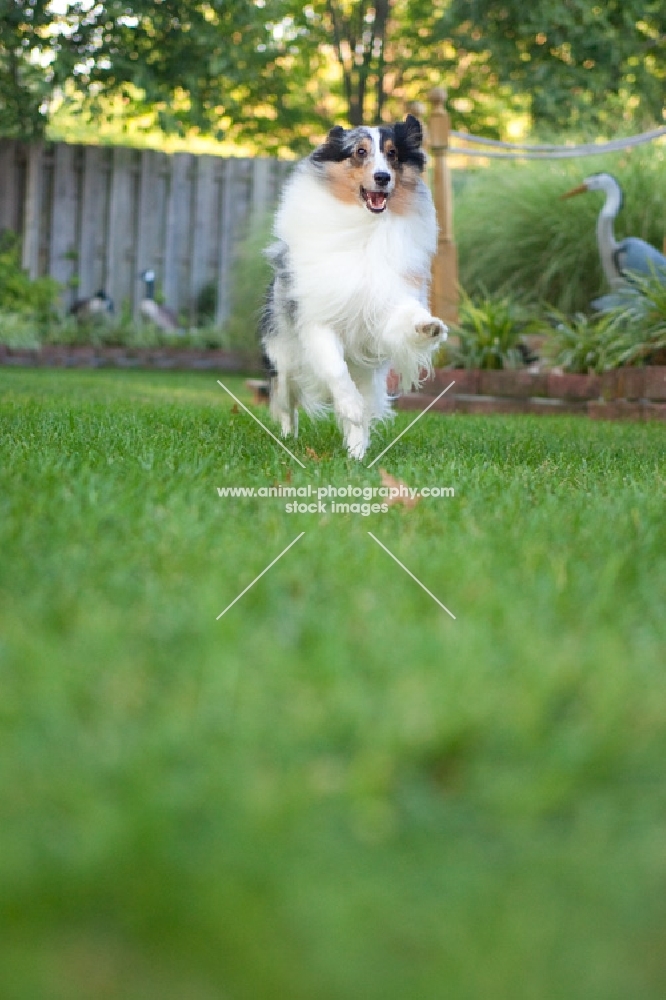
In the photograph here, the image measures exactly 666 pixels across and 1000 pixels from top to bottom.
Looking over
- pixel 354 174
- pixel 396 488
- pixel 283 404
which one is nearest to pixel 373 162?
pixel 354 174

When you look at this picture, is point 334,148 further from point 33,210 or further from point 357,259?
point 33,210

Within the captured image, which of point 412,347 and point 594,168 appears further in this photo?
point 594,168

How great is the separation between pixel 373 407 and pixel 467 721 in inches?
126

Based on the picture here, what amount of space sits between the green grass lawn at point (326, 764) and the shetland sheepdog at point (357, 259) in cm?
174

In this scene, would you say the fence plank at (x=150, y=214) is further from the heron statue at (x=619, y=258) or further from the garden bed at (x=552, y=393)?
the heron statue at (x=619, y=258)

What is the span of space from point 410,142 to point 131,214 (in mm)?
9518

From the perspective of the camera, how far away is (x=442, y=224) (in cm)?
791

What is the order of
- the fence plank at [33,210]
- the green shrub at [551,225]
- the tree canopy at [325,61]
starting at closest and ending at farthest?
the green shrub at [551,225] → the tree canopy at [325,61] → the fence plank at [33,210]

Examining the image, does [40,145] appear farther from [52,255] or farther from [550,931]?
[550,931]

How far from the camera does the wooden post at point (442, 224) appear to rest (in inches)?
311

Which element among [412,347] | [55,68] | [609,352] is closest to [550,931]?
[412,347]

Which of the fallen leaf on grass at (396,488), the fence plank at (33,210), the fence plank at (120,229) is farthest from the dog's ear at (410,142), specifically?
the fence plank at (120,229)

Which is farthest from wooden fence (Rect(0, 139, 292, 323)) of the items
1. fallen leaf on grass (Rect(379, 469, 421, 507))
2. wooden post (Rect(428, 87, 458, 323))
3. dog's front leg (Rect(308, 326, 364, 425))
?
fallen leaf on grass (Rect(379, 469, 421, 507))

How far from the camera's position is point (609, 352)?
6938mm
